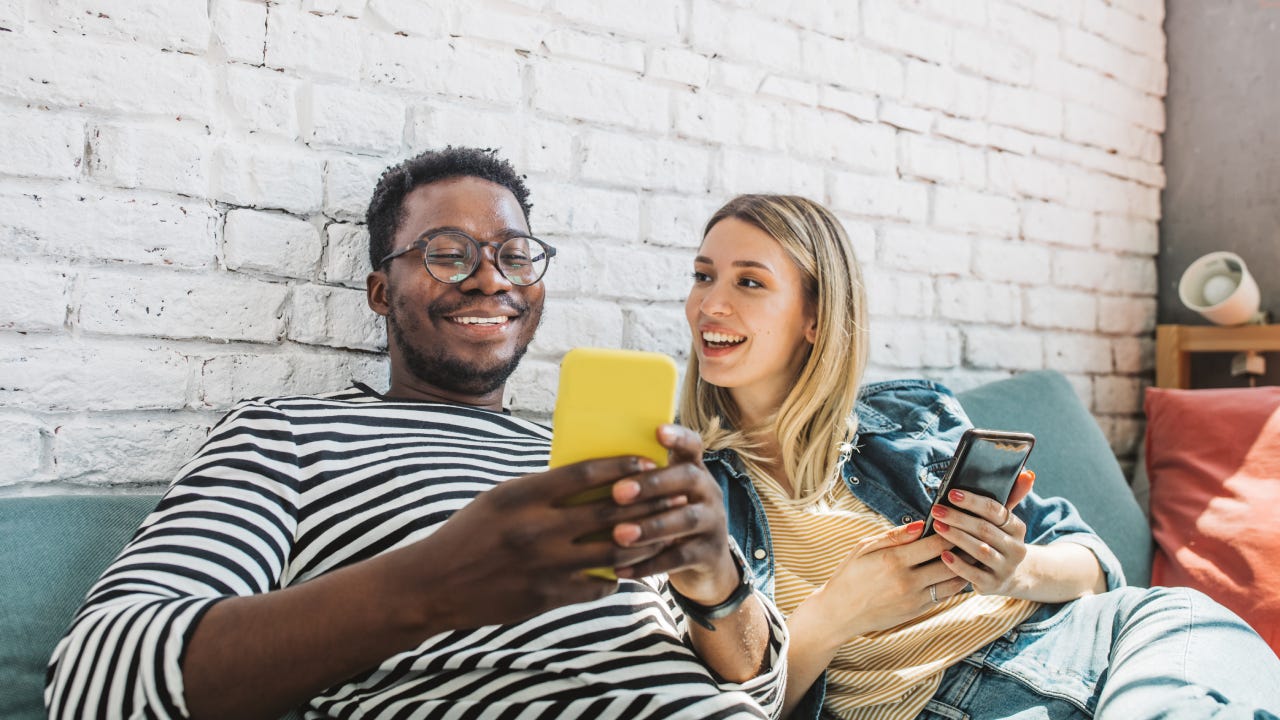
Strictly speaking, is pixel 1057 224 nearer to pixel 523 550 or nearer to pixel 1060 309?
pixel 1060 309

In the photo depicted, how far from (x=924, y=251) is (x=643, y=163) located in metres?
0.78

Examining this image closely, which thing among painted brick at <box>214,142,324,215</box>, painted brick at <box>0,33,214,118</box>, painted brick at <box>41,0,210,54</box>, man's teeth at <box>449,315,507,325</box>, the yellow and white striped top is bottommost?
the yellow and white striped top

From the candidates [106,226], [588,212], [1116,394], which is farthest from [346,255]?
[1116,394]

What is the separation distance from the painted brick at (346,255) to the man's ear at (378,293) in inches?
3.2

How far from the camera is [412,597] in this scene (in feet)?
2.34

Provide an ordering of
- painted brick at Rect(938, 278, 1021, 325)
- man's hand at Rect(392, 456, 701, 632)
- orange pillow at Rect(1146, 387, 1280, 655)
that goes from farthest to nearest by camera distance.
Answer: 1. painted brick at Rect(938, 278, 1021, 325)
2. orange pillow at Rect(1146, 387, 1280, 655)
3. man's hand at Rect(392, 456, 701, 632)

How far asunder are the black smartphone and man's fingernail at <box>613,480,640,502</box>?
540mm

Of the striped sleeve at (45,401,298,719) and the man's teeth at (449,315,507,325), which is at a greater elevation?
the man's teeth at (449,315,507,325)

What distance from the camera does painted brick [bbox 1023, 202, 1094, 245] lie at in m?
2.24

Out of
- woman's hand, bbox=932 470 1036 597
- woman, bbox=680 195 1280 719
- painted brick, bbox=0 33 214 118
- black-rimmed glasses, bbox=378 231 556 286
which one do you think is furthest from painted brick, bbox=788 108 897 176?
painted brick, bbox=0 33 214 118

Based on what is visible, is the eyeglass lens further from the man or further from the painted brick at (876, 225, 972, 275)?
the painted brick at (876, 225, 972, 275)

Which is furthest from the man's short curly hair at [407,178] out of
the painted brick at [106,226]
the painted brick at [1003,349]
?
the painted brick at [1003,349]

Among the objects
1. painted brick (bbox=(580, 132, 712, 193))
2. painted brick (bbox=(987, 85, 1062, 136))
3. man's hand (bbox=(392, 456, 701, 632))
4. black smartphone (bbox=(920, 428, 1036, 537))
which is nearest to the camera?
man's hand (bbox=(392, 456, 701, 632))

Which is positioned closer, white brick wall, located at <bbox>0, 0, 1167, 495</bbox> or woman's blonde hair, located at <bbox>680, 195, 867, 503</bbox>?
white brick wall, located at <bbox>0, 0, 1167, 495</bbox>
